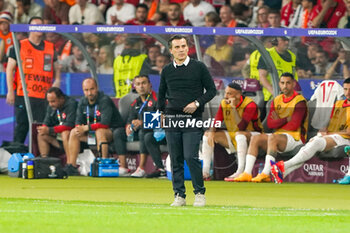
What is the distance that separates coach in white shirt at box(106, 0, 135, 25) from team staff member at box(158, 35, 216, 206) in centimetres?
1102

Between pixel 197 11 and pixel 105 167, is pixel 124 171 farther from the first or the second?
pixel 197 11

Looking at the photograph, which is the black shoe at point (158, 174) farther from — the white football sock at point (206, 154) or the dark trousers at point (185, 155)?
the dark trousers at point (185, 155)

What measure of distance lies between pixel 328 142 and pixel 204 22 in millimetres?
5220

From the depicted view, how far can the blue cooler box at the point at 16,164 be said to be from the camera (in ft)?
61.7

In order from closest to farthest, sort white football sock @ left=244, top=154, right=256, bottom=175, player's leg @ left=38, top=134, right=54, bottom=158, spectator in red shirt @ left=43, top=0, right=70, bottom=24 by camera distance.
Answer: white football sock @ left=244, top=154, right=256, bottom=175 < player's leg @ left=38, top=134, right=54, bottom=158 < spectator in red shirt @ left=43, top=0, right=70, bottom=24

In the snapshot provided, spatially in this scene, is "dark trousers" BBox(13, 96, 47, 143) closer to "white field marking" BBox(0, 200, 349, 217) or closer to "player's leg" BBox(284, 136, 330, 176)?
"player's leg" BBox(284, 136, 330, 176)

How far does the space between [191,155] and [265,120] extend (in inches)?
266

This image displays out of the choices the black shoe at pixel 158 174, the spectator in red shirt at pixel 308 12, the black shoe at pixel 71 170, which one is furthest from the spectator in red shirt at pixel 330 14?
the black shoe at pixel 71 170

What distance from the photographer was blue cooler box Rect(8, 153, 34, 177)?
18.8 metres

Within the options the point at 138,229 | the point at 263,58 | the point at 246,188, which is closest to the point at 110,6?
the point at 263,58

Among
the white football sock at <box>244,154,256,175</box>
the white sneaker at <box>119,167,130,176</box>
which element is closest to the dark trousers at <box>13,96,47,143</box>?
the white sneaker at <box>119,167,130,176</box>

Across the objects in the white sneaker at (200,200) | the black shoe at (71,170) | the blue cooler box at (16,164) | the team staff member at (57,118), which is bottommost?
the black shoe at (71,170)

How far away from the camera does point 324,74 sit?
18.1 meters

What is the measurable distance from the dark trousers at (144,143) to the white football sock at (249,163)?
6.03 ft
